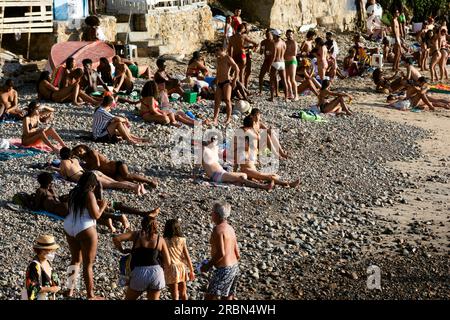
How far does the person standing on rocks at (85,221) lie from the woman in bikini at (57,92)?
27.4 feet

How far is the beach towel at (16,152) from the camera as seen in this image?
54.9 feet

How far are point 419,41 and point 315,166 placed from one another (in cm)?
1429

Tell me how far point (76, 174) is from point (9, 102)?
3.93 m

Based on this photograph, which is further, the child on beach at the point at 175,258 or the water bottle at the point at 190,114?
the water bottle at the point at 190,114

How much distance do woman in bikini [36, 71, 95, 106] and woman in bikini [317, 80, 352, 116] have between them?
15.8ft

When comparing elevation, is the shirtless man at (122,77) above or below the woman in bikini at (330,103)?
above

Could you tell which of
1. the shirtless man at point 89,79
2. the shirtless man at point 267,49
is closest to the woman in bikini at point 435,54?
the shirtless man at point 267,49

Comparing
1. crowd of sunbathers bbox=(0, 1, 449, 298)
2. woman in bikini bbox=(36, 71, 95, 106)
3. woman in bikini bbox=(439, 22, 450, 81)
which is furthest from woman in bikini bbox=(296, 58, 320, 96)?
woman in bikini bbox=(36, 71, 95, 106)

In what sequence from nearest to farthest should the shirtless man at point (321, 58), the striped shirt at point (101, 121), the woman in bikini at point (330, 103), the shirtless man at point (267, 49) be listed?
the striped shirt at point (101, 121) < the shirtless man at point (267, 49) < the woman in bikini at point (330, 103) < the shirtless man at point (321, 58)

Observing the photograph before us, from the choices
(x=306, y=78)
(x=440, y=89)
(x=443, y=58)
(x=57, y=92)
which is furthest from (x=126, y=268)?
(x=443, y=58)

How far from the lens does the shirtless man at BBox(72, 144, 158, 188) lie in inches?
630

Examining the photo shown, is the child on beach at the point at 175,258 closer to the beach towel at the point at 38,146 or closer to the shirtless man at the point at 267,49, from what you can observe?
the beach towel at the point at 38,146

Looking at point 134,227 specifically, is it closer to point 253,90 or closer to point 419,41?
point 253,90

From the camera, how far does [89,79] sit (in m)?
20.8
